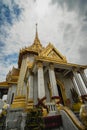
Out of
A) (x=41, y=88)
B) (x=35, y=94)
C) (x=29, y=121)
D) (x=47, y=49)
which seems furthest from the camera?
(x=47, y=49)

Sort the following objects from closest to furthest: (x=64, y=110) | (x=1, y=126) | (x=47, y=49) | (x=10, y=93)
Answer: (x=64, y=110) → (x=1, y=126) → (x=47, y=49) → (x=10, y=93)

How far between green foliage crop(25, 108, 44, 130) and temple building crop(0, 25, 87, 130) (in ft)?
1.18

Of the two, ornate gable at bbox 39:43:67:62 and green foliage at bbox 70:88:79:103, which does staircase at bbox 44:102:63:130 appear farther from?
ornate gable at bbox 39:43:67:62

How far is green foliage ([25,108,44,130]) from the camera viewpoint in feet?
16.7

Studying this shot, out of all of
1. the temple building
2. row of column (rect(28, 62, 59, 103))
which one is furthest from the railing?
row of column (rect(28, 62, 59, 103))

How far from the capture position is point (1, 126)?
6.80 meters

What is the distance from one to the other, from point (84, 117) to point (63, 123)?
5.40ft

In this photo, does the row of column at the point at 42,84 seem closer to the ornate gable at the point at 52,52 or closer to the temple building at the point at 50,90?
the temple building at the point at 50,90

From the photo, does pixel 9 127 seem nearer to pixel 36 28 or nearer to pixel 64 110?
pixel 64 110

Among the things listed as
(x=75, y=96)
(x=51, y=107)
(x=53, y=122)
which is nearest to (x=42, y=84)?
(x=51, y=107)

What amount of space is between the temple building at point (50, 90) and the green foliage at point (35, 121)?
0.36m

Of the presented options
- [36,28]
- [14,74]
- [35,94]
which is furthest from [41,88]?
[36,28]

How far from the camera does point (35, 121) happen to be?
17.3ft

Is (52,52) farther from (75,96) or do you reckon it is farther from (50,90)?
(75,96)
